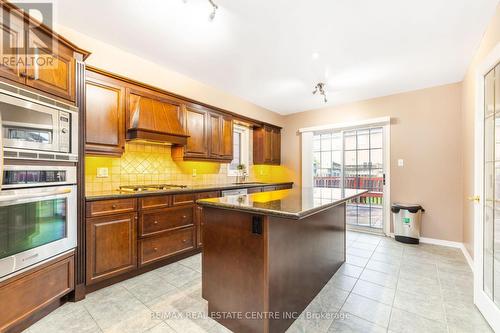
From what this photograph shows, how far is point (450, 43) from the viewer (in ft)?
7.99

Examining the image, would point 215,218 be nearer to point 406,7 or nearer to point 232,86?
point 406,7

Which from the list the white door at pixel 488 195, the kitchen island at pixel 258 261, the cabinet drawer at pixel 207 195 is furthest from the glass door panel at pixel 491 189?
the cabinet drawer at pixel 207 195

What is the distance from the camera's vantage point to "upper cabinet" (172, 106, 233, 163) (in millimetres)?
3295

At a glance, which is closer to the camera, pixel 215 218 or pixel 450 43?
pixel 215 218

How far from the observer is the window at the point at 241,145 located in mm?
4746

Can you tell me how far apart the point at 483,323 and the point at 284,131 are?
4.42 m

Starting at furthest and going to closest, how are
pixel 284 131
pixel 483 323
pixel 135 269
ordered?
pixel 284 131 < pixel 135 269 < pixel 483 323

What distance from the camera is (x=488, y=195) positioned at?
5.96 feet

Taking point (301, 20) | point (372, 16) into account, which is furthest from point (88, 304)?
point (372, 16)

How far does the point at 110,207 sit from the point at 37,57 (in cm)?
138

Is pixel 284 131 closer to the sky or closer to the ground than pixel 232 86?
closer to the ground

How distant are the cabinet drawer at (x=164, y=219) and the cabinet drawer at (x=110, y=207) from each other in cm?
17

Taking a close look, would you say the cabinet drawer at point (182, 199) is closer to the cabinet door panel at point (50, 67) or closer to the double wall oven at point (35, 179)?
the double wall oven at point (35, 179)

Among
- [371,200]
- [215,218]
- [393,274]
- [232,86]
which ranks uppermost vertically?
[232,86]
